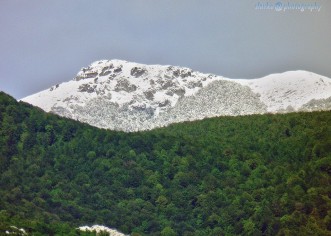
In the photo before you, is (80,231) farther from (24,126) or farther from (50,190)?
(24,126)

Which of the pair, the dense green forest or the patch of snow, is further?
the dense green forest

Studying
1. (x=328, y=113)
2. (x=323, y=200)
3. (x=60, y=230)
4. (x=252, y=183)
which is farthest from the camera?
(x=328, y=113)

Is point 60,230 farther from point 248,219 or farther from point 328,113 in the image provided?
point 328,113

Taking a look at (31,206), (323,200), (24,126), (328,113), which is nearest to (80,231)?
(31,206)

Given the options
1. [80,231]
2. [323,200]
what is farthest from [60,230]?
[323,200]

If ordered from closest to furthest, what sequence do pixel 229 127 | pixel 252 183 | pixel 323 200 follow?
pixel 323 200 → pixel 252 183 → pixel 229 127

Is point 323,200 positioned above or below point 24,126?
below

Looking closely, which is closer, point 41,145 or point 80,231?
point 80,231
